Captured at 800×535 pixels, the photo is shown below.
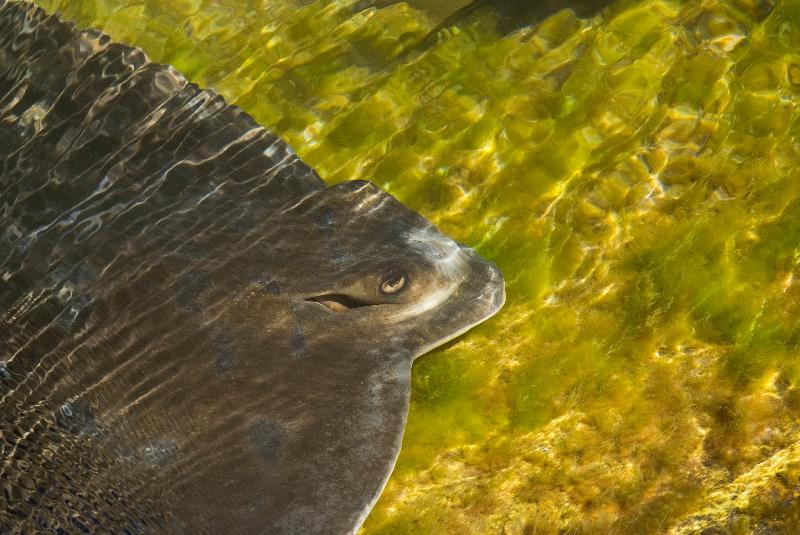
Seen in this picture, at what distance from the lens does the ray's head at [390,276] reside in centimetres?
345

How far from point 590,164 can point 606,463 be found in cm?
201

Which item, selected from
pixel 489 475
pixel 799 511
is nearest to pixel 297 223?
pixel 489 475

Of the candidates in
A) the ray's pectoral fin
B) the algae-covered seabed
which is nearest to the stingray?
the ray's pectoral fin

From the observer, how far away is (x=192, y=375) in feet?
10.9

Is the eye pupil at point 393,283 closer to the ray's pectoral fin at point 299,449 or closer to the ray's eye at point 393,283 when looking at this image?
the ray's eye at point 393,283

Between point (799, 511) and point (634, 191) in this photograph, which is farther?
point (634, 191)

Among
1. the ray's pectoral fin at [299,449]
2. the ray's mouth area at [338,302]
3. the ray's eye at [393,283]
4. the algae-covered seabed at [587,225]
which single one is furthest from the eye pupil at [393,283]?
the algae-covered seabed at [587,225]

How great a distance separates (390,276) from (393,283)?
0.05 m

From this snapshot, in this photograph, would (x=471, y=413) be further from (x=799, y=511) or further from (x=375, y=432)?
(x=799, y=511)

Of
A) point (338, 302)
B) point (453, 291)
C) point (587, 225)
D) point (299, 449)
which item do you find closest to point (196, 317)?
point (338, 302)

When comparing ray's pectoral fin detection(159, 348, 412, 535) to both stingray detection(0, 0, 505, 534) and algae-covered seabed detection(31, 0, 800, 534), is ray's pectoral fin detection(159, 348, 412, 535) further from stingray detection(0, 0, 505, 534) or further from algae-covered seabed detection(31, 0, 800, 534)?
algae-covered seabed detection(31, 0, 800, 534)

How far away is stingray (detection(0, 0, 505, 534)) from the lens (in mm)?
2945

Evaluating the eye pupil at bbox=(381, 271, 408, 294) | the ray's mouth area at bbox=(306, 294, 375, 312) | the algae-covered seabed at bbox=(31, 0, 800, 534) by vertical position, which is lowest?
the algae-covered seabed at bbox=(31, 0, 800, 534)

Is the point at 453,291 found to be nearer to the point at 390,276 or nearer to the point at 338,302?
the point at 390,276
